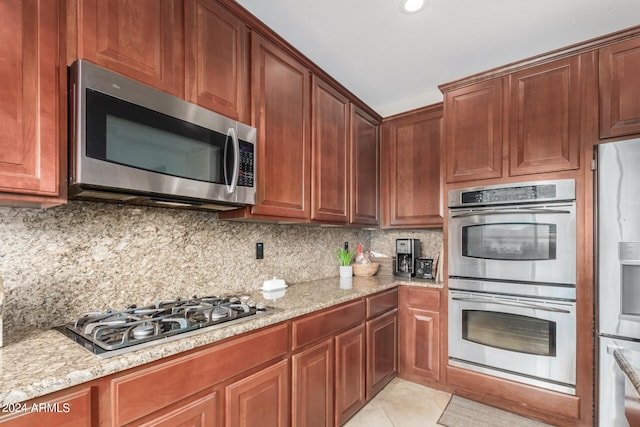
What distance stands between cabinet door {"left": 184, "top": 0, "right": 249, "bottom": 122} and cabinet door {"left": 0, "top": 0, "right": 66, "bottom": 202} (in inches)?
20.2

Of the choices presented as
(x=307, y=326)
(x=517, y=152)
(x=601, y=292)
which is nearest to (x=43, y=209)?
(x=307, y=326)

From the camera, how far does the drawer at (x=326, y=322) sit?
1.68 meters

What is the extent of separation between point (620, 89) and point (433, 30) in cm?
121

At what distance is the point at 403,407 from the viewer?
2.32 metres

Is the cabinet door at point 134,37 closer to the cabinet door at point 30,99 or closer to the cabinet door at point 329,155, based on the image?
the cabinet door at point 30,99

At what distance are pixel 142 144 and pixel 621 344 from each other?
2.74 metres

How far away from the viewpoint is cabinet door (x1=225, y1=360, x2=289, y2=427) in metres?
1.32

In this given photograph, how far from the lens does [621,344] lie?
181 cm

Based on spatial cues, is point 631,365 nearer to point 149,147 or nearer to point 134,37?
point 149,147

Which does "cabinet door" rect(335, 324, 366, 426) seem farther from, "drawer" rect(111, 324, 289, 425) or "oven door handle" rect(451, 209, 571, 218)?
"oven door handle" rect(451, 209, 571, 218)

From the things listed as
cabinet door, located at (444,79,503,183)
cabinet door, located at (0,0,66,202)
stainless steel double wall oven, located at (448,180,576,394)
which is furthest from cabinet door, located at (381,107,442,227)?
cabinet door, located at (0,0,66,202)

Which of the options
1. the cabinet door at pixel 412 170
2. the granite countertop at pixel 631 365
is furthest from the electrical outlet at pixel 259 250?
the granite countertop at pixel 631 365

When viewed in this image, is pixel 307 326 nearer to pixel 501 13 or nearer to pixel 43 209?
pixel 43 209

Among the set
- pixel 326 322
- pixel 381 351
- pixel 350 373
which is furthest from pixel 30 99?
pixel 381 351
